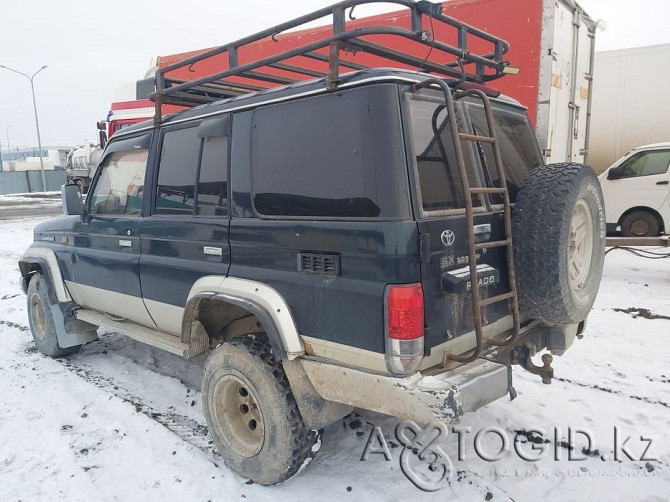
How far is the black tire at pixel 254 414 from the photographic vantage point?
8.89 ft

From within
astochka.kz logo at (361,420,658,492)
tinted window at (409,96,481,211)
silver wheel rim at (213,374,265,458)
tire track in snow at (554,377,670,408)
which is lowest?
astochka.kz logo at (361,420,658,492)

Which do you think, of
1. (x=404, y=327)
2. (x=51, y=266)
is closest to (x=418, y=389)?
(x=404, y=327)

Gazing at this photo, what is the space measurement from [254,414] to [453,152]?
1.85m

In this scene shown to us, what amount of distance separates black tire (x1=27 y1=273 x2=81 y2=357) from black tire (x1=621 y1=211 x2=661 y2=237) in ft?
27.3

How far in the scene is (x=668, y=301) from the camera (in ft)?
20.3

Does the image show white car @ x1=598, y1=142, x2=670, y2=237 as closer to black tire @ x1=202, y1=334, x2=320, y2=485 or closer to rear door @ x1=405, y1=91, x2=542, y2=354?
rear door @ x1=405, y1=91, x2=542, y2=354

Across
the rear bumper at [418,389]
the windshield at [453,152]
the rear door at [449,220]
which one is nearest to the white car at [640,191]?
the windshield at [453,152]

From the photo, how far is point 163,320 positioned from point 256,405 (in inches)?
41.6

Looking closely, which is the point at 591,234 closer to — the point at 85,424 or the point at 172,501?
the point at 172,501

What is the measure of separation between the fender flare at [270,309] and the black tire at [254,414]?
0.70ft

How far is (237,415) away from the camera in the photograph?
10.1 ft

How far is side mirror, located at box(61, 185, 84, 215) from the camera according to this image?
13.6 ft

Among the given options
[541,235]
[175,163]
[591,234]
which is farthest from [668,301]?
[175,163]

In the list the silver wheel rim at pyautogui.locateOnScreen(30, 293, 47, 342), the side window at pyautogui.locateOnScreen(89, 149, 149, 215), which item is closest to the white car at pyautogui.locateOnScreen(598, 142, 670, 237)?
the side window at pyautogui.locateOnScreen(89, 149, 149, 215)
